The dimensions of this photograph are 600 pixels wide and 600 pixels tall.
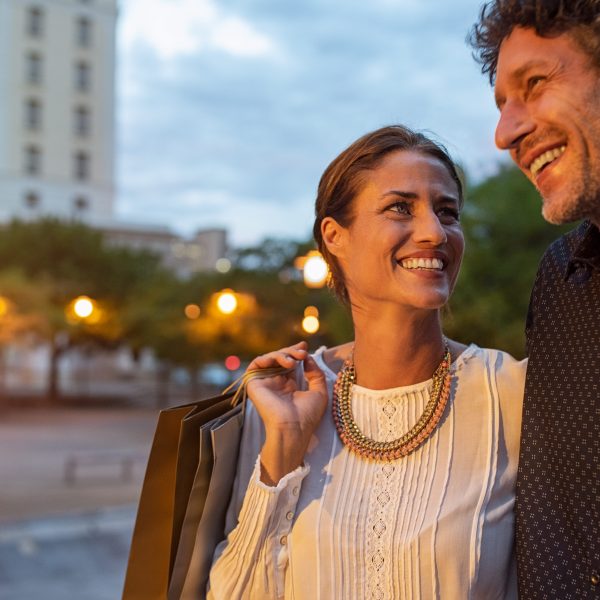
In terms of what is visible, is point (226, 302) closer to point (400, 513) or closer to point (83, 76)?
point (400, 513)

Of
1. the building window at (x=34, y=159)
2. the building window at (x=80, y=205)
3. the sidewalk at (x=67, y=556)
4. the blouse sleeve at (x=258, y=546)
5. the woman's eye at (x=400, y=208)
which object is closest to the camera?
the blouse sleeve at (x=258, y=546)

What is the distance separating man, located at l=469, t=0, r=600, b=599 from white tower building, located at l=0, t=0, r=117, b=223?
161 feet

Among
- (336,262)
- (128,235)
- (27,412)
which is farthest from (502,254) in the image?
(128,235)

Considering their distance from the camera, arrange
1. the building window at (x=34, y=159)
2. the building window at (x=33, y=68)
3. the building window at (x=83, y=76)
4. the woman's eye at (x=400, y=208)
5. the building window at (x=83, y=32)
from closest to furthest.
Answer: the woman's eye at (x=400, y=208)
the building window at (x=34, y=159)
the building window at (x=33, y=68)
the building window at (x=83, y=76)
the building window at (x=83, y=32)

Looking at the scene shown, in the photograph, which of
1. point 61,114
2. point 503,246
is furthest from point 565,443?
point 61,114

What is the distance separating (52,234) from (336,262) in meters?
29.8

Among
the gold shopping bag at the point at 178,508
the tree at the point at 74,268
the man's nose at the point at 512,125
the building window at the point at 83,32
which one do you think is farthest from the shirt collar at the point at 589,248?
the building window at the point at 83,32

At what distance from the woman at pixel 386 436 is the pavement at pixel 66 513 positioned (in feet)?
25.0

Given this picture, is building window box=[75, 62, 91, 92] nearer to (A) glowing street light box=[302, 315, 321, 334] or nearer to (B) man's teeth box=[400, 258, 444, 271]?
(A) glowing street light box=[302, 315, 321, 334]

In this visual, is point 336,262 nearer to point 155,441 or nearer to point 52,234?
point 155,441

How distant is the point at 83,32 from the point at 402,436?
2172 inches

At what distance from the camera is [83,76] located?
52125 millimetres

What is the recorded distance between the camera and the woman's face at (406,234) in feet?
6.59

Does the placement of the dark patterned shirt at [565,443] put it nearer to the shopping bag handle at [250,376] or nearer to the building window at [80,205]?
the shopping bag handle at [250,376]
